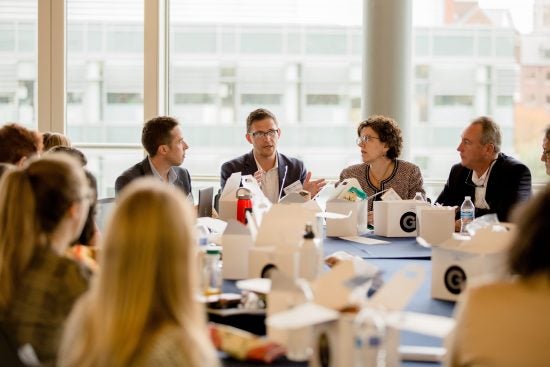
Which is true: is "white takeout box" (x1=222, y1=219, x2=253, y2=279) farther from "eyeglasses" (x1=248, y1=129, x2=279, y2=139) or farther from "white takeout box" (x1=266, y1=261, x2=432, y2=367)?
"eyeglasses" (x1=248, y1=129, x2=279, y2=139)

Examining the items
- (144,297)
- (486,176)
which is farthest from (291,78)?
(144,297)

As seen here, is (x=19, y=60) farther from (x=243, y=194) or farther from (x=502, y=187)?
(x=502, y=187)

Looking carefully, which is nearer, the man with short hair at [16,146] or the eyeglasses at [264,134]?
the man with short hair at [16,146]

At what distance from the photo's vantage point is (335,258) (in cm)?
313

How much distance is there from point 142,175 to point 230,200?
0.76m

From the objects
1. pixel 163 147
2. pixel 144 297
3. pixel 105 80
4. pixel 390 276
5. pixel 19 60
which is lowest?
pixel 390 276

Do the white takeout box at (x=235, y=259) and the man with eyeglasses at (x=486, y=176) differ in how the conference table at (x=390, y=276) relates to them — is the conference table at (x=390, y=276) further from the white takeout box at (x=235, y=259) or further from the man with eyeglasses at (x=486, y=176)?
the man with eyeglasses at (x=486, y=176)

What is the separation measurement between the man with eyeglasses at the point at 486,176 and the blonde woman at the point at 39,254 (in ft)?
9.90

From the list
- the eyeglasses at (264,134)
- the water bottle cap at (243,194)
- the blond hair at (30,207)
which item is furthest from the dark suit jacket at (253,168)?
the blond hair at (30,207)

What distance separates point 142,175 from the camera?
4750mm

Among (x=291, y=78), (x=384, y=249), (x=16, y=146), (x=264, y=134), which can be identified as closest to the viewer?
(x=16, y=146)

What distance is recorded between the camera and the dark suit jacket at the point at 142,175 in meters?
4.62

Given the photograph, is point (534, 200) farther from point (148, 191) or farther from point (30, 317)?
point (30, 317)

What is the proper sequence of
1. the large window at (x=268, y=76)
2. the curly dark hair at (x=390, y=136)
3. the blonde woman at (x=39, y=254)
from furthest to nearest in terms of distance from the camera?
the large window at (x=268, y=76) → the curly dark hair at (x=390, y=136) → the blonde woman at (x=39, y=254)
